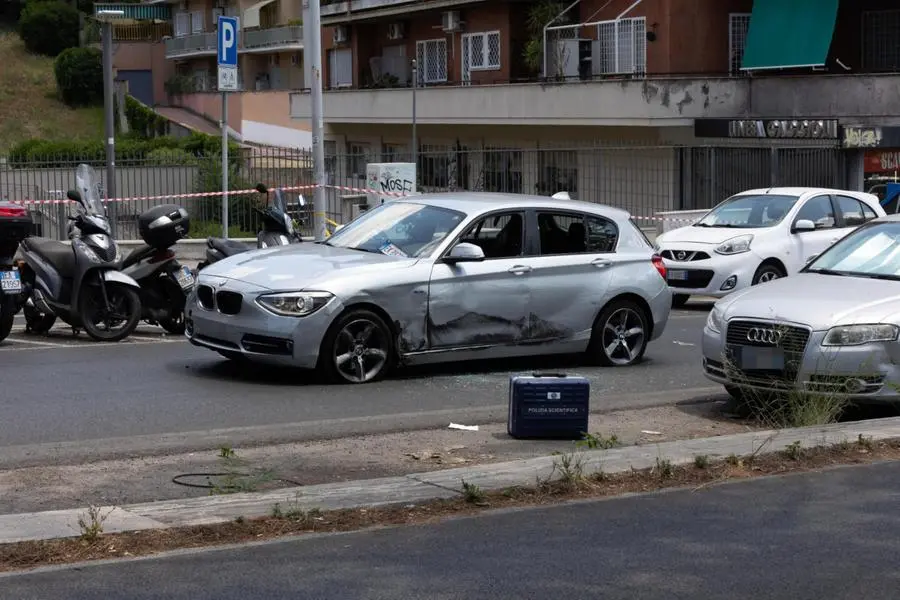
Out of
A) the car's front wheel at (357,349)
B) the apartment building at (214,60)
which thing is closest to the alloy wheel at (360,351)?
the car's front wheel at (357,349)

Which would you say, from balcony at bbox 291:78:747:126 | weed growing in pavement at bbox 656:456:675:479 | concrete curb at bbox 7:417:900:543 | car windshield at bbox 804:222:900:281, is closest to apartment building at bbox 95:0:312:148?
balcony at bbox 291:78:747:126

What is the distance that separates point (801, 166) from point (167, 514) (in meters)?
21.6

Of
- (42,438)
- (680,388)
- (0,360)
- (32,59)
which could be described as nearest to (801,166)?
(680,388)

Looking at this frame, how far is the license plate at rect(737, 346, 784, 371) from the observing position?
10.2m

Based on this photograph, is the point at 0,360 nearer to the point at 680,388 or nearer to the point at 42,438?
the point at 42,438

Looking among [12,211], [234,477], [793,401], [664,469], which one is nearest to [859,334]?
[793,401]

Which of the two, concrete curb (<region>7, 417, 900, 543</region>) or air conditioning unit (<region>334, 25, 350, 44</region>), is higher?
air conditioning unit (<region>334, 25, 350, 44</region>)

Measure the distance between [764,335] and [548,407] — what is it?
1938 millimetres

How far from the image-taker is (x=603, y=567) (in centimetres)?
637

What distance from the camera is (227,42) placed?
62.3 feet

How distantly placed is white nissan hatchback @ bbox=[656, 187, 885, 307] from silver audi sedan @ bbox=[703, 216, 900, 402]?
7.24 m

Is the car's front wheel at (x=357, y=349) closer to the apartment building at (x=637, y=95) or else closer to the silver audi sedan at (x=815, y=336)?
the silver audi sedan at (x=815, y=336)

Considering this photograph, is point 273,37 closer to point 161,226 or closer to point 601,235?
point 161,226

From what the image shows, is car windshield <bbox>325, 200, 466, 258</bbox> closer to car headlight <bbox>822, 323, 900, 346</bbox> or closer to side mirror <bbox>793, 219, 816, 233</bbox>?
car headlight <bbox>822, 323, 900, 346</bbox>
